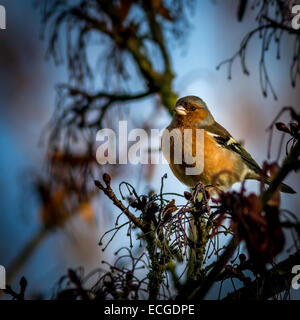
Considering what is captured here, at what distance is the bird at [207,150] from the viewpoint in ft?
9.47

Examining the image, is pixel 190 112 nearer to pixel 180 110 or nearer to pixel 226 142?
pixel 180 110

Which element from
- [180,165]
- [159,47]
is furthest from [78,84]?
[180,165]

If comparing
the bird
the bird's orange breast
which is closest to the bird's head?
the bird

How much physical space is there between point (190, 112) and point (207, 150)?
0.41m

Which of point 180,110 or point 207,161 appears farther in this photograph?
point 180,110

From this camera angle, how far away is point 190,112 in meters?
3.27

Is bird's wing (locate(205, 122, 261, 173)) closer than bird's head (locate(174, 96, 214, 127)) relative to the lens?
Yes

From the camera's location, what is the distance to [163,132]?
3340mm

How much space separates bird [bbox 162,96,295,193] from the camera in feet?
9.47

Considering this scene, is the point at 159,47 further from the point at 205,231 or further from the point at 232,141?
the point at 205,231

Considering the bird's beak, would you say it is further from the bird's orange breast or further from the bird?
the bird's orange breast

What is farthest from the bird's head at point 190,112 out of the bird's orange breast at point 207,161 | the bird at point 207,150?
the bird's orange breast at point 207,161

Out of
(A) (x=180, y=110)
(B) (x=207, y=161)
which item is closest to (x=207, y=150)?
(B) (x=207, y=161)
